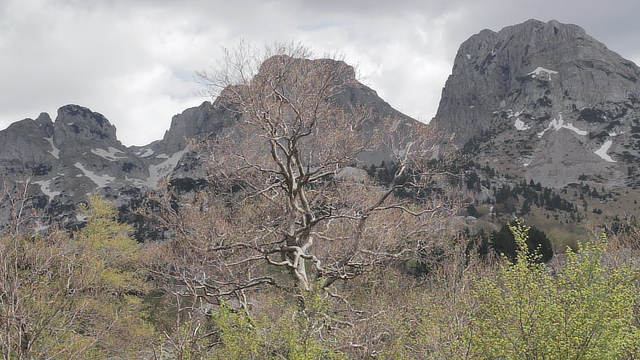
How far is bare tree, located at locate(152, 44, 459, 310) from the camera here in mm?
13883

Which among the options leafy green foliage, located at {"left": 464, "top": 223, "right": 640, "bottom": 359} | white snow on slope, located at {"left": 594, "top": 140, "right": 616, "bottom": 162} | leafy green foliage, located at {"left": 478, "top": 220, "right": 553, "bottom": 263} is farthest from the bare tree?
white snow on slope, located at {"left": 594, "top": 140, "right": 616, "bottom": 162}

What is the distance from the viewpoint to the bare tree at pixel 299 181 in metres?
13.9

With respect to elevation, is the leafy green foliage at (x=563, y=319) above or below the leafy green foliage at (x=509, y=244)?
above

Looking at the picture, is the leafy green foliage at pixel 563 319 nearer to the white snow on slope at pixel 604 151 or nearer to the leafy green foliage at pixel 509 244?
the leafy green foliage at pixel 509 244

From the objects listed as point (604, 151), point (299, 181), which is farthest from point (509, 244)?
point (604, 151)

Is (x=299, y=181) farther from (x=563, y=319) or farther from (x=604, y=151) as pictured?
(x=604, y=151)

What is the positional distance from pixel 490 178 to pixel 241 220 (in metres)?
167

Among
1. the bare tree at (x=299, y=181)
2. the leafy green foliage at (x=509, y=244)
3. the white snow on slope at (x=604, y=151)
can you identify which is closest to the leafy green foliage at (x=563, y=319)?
the bare tree at (x=299, y=181)

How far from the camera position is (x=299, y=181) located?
14.1m

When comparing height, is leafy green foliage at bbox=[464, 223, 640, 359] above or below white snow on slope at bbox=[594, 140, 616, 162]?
below

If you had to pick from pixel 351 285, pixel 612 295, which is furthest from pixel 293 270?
pixel 351 285

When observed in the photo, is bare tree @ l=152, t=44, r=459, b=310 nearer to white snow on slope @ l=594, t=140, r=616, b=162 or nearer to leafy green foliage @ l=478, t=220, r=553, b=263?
leafy green foliage @ l=478, t=220, r=553, b=263

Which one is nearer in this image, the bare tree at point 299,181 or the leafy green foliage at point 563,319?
the leafy green foliage at point 563,319

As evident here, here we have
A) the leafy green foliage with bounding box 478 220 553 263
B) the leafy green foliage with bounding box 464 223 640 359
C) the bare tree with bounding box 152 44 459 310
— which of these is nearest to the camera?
the leafy green foliage with bounding box 464 223 640 359
